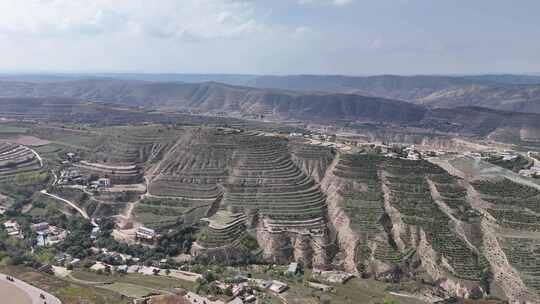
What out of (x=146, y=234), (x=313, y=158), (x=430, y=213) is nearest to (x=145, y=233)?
(x=146, y=234)

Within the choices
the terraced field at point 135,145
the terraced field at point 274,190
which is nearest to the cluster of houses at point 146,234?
the terraced field at point 274,190

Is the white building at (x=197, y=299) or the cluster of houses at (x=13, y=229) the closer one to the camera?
the white building at (x=197, y=299)

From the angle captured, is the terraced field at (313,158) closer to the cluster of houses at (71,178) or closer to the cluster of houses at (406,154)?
the cluster of houses at (406,154)

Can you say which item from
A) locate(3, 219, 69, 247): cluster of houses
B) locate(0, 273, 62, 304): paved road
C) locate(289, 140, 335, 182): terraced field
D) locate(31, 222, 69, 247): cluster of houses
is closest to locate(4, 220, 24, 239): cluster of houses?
locate(3, 219, 69, 247): cluster of houses

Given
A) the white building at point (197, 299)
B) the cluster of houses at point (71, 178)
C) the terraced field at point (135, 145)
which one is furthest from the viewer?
the terraced field at point (135, 145)

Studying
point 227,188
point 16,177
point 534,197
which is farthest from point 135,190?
point 534,197

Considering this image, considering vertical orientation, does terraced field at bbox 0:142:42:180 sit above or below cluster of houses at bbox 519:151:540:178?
below

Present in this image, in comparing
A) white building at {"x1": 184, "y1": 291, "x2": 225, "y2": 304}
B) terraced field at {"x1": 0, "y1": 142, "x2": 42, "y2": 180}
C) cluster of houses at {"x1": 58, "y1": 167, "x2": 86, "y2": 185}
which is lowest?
white building at {"x1": 184, "y1": 291, "x2": 225, "y2": 304}

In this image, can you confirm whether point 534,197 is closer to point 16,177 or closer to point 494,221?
point 494,221

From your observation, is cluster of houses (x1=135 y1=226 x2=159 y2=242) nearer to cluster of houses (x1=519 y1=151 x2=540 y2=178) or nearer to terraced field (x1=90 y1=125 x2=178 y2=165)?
terraced field (x1=90 y1=125 x2=178 y2=165)
